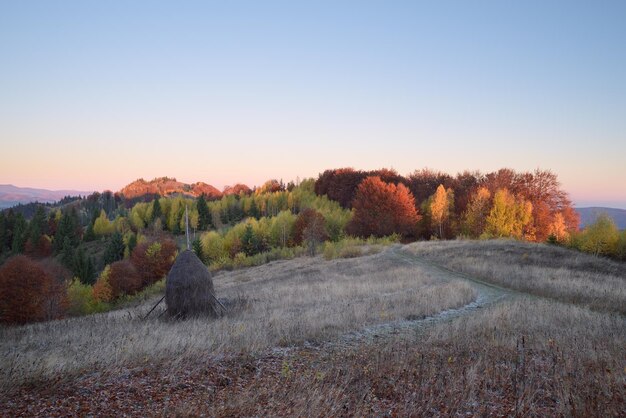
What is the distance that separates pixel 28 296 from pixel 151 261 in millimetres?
24013

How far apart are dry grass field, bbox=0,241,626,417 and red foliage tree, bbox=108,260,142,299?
2145 inches

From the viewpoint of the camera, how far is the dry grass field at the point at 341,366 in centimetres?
653

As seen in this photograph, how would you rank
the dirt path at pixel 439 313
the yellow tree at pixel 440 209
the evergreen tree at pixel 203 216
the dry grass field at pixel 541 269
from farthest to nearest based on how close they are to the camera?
the evergreen tree at pixel 203 216 < the yellow tree at pixel 440 209 < the dry grass field at pixel 541 269 < the dirt path at pixel 439 313

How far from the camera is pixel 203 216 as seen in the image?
359 ft

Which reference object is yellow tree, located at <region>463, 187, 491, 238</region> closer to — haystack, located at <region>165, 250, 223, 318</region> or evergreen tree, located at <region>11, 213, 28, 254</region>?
haystack, located at <region>165, 250, 223, 318</region>

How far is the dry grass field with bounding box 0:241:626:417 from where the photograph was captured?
6.53 metres

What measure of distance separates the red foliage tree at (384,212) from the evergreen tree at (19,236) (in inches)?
3321

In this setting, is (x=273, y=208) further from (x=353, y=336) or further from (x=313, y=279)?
(x=353, y=336)

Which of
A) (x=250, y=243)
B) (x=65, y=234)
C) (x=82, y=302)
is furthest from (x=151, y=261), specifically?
(x=65, y=234)

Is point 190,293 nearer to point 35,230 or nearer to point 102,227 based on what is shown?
point 35,230

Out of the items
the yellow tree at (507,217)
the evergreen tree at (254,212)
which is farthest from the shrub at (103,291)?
the yellow tree at (507,217)

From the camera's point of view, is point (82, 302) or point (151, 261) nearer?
point (82, 302)

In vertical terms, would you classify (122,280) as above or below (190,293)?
below

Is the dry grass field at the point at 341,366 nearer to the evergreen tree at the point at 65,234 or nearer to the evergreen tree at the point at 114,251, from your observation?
the evergreen tree at the point at 114,251
